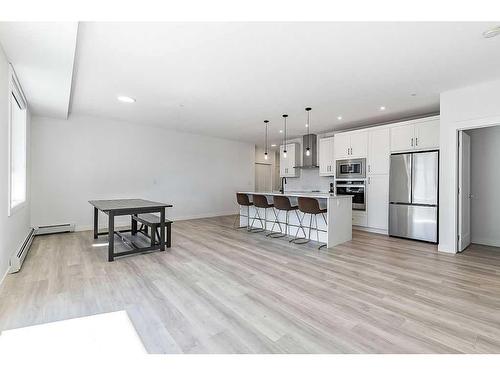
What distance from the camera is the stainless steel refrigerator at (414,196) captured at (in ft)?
14.4

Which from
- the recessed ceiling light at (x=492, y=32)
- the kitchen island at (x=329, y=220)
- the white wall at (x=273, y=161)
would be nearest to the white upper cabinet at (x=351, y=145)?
the kitchen island at (x=329, y=220)

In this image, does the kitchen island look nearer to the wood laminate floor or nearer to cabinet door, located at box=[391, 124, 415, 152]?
the wood laminate floor

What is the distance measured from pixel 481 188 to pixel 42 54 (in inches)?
274

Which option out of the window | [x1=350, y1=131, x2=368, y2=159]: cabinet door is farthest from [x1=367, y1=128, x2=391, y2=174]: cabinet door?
the window

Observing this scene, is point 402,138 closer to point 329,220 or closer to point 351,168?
point 351,168

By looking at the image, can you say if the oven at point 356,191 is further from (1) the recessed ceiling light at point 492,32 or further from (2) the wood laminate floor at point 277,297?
(1) the recessed ceiling light at point 492,32

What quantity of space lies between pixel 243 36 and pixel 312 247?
3311mm

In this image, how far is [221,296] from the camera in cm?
243

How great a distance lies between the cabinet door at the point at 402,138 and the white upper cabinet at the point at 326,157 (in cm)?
164

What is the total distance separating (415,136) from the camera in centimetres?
→ 476

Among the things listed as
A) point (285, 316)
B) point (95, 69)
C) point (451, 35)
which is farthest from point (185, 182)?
point (451, 35)

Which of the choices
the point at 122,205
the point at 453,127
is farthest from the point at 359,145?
the point at 122,205

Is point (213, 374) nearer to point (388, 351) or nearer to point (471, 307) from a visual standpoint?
point (388, 351)

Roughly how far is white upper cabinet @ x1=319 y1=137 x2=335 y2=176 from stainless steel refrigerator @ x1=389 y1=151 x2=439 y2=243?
5.94 feet
